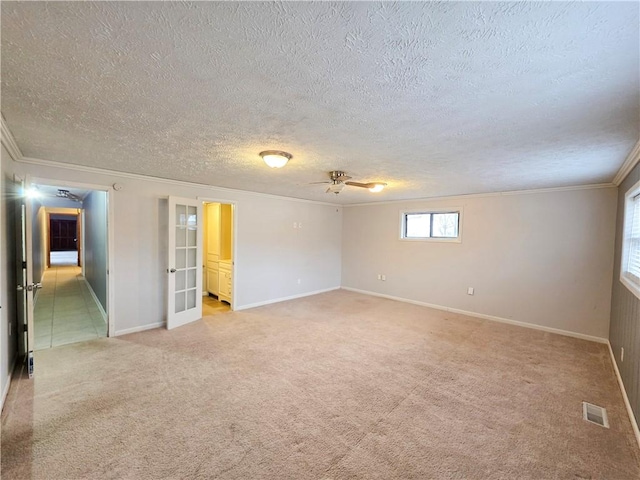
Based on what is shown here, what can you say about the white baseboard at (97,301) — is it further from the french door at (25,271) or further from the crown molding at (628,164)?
the crown molding at (628,164)

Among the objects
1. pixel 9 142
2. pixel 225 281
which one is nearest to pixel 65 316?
pixel 225 281

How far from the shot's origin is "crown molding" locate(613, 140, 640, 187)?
8.23 ft

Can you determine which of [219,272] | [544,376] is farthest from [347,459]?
[219,272]

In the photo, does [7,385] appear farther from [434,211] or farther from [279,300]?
[434,211]

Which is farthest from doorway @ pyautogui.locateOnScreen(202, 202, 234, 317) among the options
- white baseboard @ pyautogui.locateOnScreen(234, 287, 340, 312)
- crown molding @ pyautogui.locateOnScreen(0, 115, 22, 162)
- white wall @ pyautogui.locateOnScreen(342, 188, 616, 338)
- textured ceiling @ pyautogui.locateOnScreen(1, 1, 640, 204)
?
white wall @ pyautogui.locateOnScreen(342, 188, 616, 338)

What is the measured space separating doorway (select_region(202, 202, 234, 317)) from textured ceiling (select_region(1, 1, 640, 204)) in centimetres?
317

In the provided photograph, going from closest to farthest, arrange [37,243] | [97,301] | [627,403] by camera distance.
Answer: [627,403] → [97,301] → [37,243]

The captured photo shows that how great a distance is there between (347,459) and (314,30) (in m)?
2.49

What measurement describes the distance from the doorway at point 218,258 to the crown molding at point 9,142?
9.81 feet

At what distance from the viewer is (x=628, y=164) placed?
2.93 m

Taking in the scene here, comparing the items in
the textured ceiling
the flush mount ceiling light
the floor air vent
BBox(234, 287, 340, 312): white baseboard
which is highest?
the textured ceiling

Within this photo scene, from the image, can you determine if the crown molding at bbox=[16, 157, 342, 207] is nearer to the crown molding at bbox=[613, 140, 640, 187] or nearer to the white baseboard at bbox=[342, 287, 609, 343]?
the white baseboard at bbox=[342, 287, 609, 343]

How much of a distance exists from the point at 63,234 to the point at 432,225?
1772cm

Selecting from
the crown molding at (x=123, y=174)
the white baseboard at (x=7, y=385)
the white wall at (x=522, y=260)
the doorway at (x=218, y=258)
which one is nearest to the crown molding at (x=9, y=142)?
the crown molding at (x=123, y=174)
